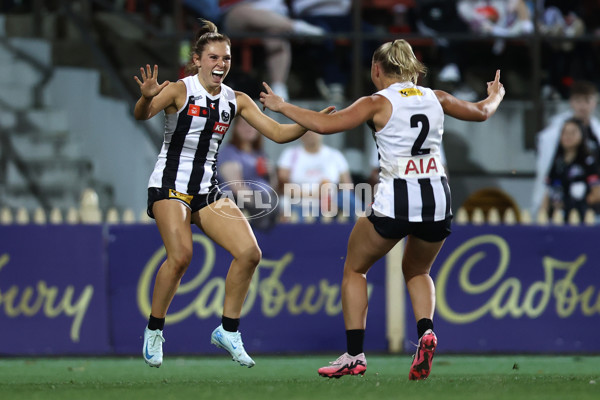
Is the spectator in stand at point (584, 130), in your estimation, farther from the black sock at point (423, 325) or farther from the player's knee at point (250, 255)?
the player's knee at point (250, 255)

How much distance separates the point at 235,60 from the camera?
14633 millimetres

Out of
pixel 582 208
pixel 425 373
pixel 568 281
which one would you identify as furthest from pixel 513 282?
pixel 425 373

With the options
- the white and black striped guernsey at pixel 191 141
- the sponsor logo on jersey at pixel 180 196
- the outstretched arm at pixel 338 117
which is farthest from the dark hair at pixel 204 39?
the sponsor logo on jersey at pixel 180 196

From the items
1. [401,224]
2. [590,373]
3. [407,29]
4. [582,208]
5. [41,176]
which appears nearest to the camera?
[401,224]

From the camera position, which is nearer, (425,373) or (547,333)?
(425,373)

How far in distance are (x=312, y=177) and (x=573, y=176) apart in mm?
2753

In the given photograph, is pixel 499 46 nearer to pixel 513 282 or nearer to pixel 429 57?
pixel 429 57

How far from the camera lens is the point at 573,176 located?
40.8 feet

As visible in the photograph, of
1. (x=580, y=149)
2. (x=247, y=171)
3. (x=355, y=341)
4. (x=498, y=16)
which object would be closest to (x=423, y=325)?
(x=355, y=341)

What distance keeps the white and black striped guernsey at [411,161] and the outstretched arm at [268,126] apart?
0.79 meters

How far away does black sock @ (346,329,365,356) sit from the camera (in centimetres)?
780

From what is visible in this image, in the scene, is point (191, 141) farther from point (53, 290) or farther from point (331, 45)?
point (331, 45)

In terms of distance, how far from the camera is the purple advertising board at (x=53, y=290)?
36.7 ft

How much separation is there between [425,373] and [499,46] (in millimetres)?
8258
